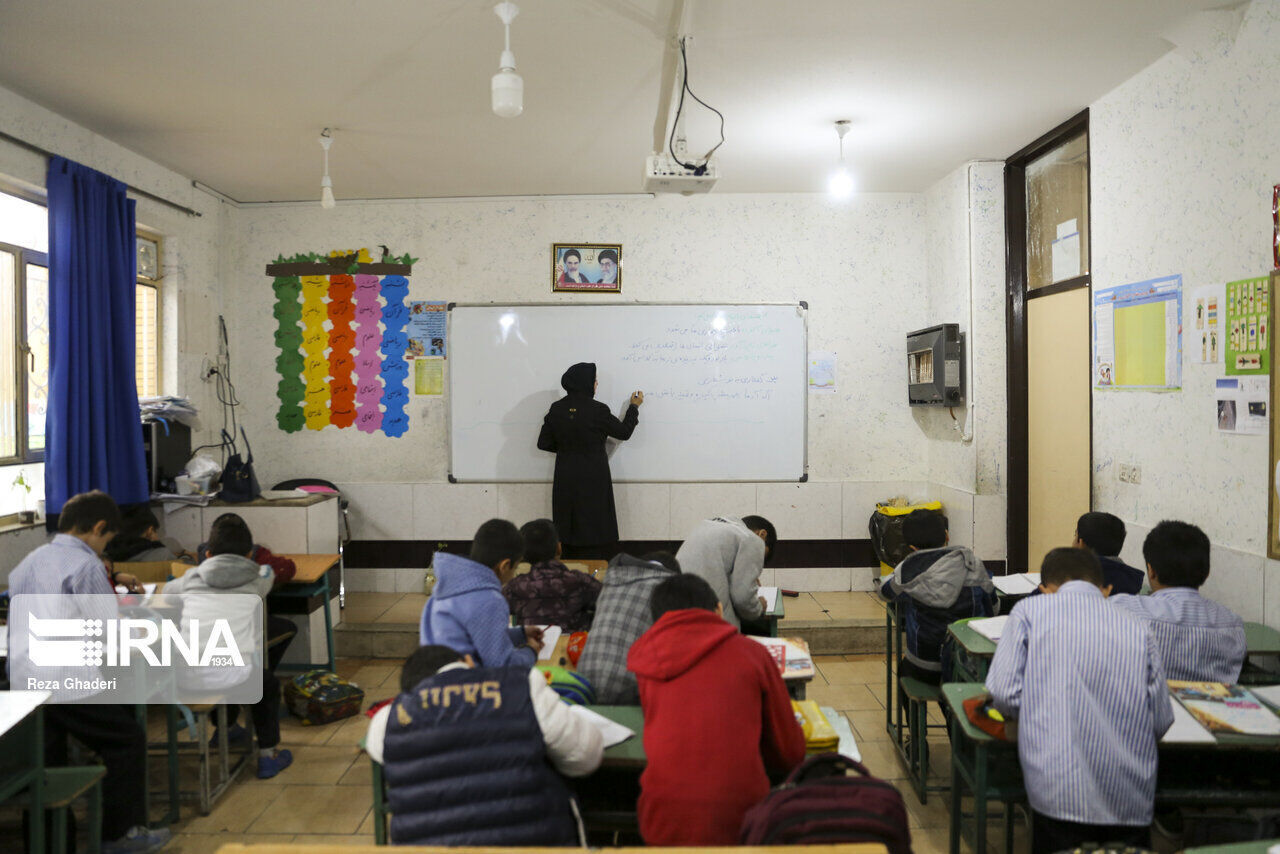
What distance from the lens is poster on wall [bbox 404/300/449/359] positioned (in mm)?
5789

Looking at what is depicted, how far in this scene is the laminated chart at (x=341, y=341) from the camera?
5.80 metres

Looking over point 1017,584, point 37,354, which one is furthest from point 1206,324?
point 37,354

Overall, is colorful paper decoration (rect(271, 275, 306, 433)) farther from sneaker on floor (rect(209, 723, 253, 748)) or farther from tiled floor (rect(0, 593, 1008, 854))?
sneaker on floor (rect(209, 723, 253, 748))

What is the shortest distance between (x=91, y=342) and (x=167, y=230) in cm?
125

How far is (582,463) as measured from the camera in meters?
5.36

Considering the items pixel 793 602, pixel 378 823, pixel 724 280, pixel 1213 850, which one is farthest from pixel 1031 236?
pixel 378 823

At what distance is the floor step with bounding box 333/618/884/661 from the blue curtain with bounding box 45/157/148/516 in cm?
146

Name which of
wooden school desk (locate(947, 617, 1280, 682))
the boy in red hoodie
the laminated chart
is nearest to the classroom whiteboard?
the laminated chart

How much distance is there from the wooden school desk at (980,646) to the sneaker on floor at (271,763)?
2873 millimetres

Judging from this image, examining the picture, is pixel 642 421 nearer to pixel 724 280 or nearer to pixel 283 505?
pixel 724 280

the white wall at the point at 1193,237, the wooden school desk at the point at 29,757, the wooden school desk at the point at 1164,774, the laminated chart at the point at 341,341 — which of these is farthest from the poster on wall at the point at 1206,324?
the laminated chart at the point at 341,341

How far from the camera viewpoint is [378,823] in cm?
225

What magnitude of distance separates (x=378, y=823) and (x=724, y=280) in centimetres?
430

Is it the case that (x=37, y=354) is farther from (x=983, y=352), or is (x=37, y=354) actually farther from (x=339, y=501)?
(x=983, y=352)
